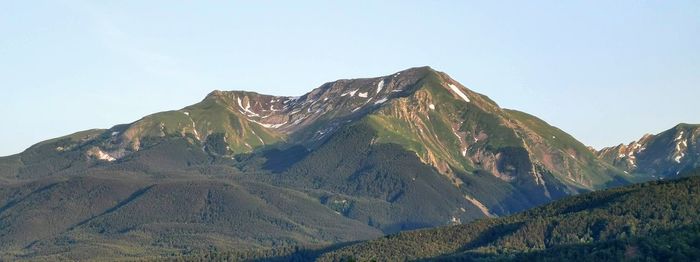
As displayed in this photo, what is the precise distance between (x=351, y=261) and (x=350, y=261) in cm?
189

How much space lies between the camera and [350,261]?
16650cm

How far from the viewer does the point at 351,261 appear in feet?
540
